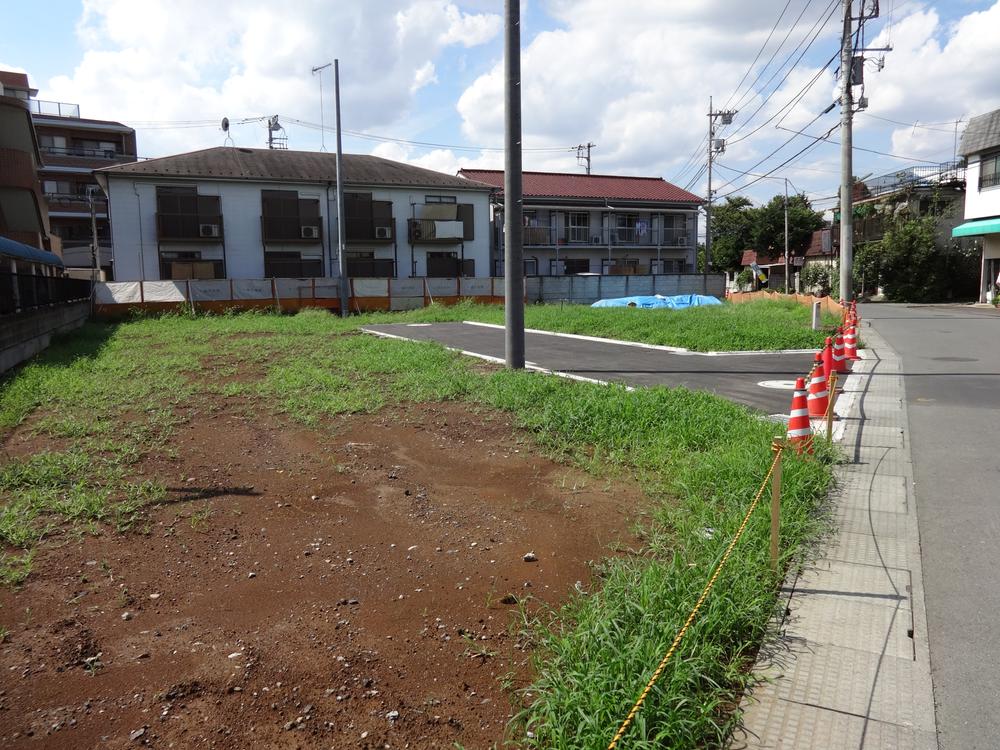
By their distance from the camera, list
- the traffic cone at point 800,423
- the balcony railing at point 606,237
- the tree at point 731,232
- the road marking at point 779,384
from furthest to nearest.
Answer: the tree at point 731,232 < the balcony railing at point 606,237 < the road marking at point 779,384 < the traffic cone at point 800,423

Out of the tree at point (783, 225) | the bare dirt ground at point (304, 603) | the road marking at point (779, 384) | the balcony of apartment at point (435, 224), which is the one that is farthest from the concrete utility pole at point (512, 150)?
the tree at point (783, 225)

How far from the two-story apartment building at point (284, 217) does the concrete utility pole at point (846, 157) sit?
23.7 meters

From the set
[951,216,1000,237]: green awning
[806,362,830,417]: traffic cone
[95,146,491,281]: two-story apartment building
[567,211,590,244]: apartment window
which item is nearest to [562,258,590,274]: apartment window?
[567,211,590,244]: apartment window

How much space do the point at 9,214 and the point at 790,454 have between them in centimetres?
3522

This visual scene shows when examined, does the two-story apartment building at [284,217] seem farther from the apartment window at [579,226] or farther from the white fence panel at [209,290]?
the apartment window at [579,226]

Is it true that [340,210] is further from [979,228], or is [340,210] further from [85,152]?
[85,152]

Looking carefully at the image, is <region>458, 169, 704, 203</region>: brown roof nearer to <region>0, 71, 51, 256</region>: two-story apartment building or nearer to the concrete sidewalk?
<region>0, 71, 51, 256</region>: two-story apartment building

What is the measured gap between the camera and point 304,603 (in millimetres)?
3979

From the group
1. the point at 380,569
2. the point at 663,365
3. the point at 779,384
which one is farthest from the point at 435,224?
the point at 380,569

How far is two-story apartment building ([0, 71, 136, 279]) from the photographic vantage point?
161 feet

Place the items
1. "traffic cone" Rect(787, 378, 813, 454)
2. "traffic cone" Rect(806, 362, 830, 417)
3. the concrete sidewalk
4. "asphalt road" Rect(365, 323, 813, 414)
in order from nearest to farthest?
1. the concrete sidewalk
2. "traffic cone" Rect(787, 378, 813, 454)
3. "traffic cone" Rect(806, 362, 830, 417)
4. "asphalt road" Rect(365, 323, 813, 414)

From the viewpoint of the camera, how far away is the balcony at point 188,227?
34094 mm

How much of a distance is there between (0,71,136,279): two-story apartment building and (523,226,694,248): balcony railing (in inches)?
1142

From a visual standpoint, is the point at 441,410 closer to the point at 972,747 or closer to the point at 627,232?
the point at 972,747
